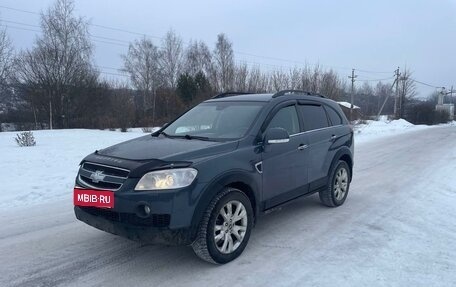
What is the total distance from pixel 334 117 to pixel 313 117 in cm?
81

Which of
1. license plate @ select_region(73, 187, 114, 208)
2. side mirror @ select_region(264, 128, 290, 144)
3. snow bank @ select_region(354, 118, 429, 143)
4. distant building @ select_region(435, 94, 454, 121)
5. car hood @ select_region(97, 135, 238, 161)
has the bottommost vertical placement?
snow bank @ select_region(354, 118, 429, 143)

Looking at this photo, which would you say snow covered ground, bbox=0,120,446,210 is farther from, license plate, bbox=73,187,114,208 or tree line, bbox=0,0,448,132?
tree line, bbox=0,0,448,132

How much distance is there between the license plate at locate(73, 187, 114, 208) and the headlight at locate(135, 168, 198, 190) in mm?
332

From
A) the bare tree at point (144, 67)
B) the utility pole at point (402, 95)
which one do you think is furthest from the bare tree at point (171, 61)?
the utility pole at point (402, 95)

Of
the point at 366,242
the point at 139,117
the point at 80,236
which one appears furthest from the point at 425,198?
the point at 139,117

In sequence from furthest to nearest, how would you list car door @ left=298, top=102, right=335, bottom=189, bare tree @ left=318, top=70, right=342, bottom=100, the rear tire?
bare tree @ left=318, top=70, right=342, bottom=100, the rear tire, car door @ left=298, top=102, right=335, bottom=189

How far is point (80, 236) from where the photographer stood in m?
4.98

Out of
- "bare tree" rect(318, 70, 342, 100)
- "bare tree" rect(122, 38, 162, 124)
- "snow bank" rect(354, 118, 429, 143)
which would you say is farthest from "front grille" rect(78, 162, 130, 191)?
"bare tree" rect(122, 38, 162, 124)

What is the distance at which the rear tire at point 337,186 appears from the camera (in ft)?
20.2

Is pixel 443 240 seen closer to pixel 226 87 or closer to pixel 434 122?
pixel 226 87

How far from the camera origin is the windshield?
4.80m

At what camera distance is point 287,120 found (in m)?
5.32

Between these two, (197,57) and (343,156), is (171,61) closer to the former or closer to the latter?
(197,57)

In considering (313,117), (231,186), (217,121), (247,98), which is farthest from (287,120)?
(231,186)
